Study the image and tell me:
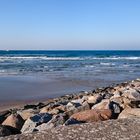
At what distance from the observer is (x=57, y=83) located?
64.9 feet

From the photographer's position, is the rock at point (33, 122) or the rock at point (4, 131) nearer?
the rock at point (4, 131)

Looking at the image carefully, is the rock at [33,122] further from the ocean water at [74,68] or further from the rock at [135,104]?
the ocean water at [74,68]

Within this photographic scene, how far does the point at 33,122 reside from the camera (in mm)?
7164

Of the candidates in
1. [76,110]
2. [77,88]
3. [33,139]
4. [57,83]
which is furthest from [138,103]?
[57,83]

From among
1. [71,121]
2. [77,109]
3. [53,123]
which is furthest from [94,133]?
[77,109]

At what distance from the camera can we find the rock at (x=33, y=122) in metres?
7.02

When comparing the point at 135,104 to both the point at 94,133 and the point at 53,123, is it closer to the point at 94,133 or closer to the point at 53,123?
the point at 53,123

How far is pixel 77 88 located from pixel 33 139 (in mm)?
12665

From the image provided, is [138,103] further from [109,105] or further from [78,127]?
Result: [78,127]

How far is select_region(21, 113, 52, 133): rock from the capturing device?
7024mm

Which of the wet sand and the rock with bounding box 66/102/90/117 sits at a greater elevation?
the rock with bounding box 66/102/90/117

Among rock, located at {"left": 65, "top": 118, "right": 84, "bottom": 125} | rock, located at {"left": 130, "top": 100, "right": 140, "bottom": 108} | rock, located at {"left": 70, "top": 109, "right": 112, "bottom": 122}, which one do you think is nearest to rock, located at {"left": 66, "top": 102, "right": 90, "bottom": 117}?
rock, located at {"left": 70, "top": 109, "right": 112, "bottom": 122}

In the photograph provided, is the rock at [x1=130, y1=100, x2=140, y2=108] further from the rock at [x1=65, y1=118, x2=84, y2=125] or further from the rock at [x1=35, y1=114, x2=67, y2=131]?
the rock at [x1=65, y1=118, x2=84, y2=125]

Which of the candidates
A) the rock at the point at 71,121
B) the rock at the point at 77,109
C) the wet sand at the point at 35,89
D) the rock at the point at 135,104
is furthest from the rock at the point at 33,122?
the wet sand at the point at 35,89
